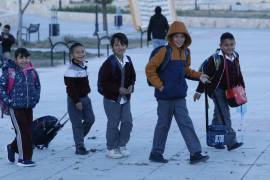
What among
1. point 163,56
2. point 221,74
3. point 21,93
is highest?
point 163,56

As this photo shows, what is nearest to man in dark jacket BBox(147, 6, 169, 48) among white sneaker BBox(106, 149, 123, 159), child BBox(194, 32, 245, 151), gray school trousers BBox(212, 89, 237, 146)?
gray school trousers BBox(212, 89, 237, 146)

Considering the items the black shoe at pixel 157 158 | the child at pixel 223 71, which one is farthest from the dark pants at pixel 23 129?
the child at pixel 223 71

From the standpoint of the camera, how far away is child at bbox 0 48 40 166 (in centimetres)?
949

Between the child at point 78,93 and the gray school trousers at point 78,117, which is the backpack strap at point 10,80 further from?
the gray school trousers at point 78,117

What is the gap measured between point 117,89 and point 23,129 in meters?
1.19

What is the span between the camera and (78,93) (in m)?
10.1

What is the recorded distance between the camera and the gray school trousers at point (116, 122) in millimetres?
9992

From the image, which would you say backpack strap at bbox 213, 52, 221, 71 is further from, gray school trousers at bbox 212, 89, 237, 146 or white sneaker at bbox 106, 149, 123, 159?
white sneaker at bbox 106, 149, 123, 159

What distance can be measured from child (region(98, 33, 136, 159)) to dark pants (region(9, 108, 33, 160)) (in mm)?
968

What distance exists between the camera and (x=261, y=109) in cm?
1430

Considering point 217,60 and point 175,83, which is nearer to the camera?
point 175,83

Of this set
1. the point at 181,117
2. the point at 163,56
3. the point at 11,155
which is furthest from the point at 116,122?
the point at 11,155

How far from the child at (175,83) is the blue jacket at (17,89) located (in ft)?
4.45

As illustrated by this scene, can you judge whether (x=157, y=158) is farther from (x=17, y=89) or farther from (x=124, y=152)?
(x=17, y=89)
